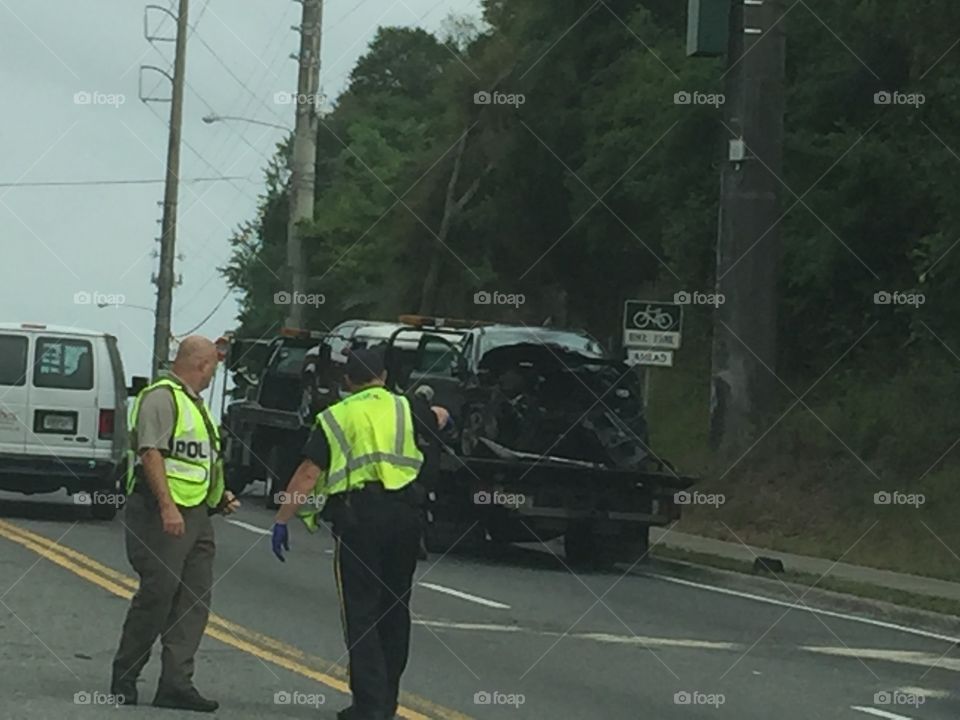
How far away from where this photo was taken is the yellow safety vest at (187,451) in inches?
440

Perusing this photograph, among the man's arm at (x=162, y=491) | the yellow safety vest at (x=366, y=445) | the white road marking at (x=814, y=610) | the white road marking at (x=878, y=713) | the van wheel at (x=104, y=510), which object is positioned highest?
the yellow safety vest at (x=366, y=445)

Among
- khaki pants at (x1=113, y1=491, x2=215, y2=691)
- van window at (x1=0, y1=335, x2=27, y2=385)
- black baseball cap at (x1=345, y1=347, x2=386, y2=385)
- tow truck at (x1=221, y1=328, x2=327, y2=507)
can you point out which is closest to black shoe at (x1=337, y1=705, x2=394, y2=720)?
khaki pants at (x1=113, y1=491, x2=215, y2=691)

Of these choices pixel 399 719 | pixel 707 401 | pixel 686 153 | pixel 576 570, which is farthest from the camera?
pixel 707 401

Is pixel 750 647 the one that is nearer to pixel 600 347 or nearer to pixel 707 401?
pixel 600 347

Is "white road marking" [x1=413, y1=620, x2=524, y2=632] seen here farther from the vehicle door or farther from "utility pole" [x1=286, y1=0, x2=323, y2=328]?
"utility pole" [x1=286, y1=0, x2=323, y2=328]

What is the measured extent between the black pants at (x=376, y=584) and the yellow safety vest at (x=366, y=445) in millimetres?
74

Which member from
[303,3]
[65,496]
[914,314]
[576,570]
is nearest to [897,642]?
[576,570]

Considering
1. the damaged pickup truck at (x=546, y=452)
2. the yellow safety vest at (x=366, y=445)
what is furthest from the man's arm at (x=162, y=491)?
the damaged pickup truck at (x=546, y=452)

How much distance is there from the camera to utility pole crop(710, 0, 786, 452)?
27.1m

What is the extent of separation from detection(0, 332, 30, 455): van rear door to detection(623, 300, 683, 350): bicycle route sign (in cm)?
673

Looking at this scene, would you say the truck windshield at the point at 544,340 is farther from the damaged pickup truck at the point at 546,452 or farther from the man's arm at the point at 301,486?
the man's arm at the point at 301,486

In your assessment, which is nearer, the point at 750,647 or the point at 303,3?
the point at 750,647

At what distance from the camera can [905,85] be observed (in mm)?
29812

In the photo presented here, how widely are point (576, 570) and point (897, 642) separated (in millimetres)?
5479
